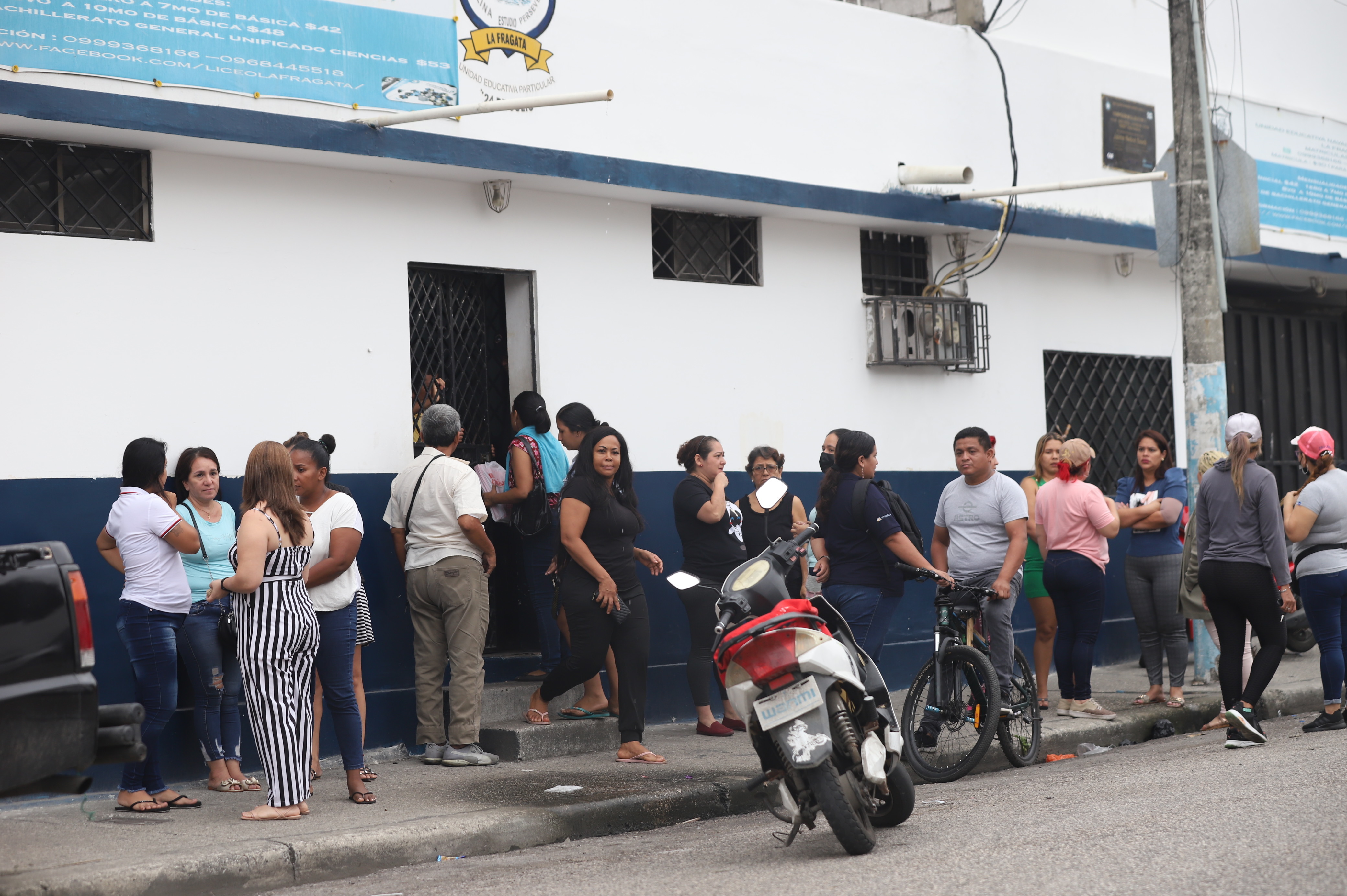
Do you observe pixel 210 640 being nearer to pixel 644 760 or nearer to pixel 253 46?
pixel 644 760

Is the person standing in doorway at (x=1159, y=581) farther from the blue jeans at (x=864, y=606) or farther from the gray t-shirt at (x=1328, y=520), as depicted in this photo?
the blue jeans at (x=864, y=606)

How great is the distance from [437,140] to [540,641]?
3066 millimetres

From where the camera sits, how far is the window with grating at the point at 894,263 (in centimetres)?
1092

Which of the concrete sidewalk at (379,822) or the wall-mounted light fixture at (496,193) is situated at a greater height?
the wall-mounted light fixture at (496,193)

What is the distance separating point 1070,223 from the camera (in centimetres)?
1166

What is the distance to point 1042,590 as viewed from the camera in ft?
31.3

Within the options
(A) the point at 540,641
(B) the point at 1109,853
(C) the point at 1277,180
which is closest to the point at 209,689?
(A) the point at 540,641

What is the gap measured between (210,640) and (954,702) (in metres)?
3.75

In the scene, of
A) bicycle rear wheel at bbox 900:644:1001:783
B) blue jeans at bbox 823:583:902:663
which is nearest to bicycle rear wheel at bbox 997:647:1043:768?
bicycle rear wheel at bbox 900:644:1001:783

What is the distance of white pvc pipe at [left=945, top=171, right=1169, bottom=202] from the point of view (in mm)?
10445

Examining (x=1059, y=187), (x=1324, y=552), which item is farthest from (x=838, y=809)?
(x=1059, y=187)

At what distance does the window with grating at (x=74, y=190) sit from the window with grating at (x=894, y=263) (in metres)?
5.35

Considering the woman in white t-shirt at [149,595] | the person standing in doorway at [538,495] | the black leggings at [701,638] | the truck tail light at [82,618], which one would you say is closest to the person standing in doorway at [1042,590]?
the black leggings at [701,638]

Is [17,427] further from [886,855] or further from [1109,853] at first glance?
[1109,853]
